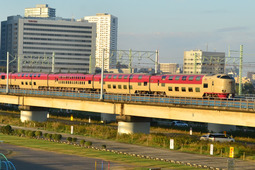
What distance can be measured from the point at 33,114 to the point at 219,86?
1407 inches

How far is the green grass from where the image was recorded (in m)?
41.0

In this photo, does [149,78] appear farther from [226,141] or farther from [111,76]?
[226,141]

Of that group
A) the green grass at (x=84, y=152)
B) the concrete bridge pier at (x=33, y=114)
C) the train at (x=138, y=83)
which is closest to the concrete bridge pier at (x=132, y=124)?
the train at (x=138, y=83)

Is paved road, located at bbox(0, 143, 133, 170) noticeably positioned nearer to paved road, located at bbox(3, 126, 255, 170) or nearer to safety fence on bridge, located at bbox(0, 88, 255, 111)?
paved road, located at bbox(3, 126, 255, 170)

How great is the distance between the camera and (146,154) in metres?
47.9

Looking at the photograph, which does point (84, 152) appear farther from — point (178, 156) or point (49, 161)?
Answer: point (178, 156)

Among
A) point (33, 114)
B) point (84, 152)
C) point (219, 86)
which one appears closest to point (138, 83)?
point (219, 86)

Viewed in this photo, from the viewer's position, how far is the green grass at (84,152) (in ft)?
135

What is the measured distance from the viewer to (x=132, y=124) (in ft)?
208

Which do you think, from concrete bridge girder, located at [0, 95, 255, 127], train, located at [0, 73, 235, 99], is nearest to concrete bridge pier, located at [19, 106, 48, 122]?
concrete bridge girder, located at [0, 95, 255, 127]

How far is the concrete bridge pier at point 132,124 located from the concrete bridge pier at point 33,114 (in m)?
24.3

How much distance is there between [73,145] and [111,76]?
25.9 meters

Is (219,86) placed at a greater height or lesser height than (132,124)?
greater

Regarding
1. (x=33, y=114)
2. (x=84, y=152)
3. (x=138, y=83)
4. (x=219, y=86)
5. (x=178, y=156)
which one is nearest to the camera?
(x=178, y=156)
